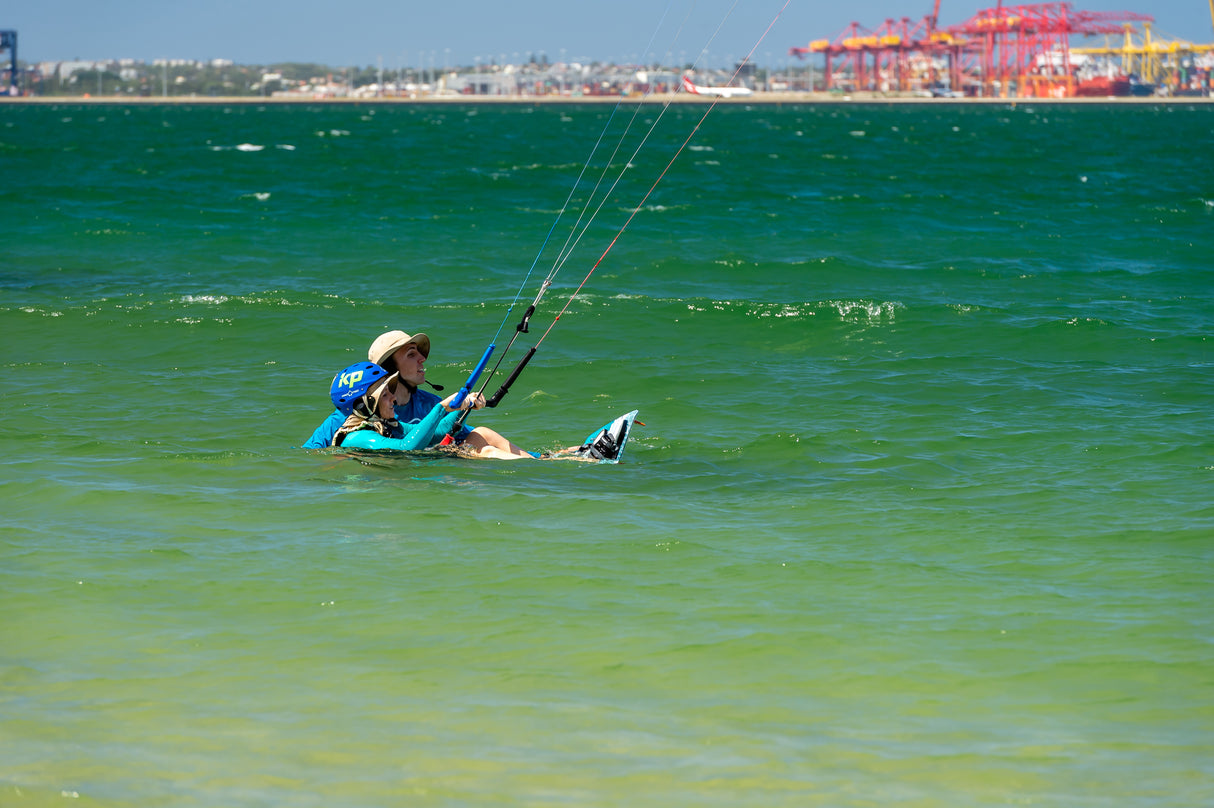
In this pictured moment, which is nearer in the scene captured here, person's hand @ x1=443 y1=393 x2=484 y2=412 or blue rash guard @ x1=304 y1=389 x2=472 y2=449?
person's hand @ x1=443 y1=393 x2=484 y2=412

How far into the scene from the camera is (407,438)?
8031mm

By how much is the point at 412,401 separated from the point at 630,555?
2.37 meters

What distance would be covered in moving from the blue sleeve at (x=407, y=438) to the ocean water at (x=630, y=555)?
0.56 ft

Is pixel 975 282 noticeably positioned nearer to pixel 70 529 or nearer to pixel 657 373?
pixel 657 373

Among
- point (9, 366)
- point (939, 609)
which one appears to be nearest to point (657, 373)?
point (9, 366)

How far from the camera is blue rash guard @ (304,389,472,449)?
8305mm

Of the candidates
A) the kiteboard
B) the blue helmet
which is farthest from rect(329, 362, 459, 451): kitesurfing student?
the kiteboard

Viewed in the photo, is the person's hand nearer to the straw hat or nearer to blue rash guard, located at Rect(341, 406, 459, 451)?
blue rash guard, located at Rect(341, 406, 459, 451)

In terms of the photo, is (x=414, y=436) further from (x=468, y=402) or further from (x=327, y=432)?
(x=327, y=432)

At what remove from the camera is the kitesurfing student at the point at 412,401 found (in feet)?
26.0

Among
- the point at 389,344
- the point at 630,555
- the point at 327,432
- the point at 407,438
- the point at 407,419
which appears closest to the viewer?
the point at 630,555

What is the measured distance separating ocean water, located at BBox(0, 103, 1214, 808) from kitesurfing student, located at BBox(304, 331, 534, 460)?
21 cm

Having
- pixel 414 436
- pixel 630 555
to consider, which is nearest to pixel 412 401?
pixel 414 436

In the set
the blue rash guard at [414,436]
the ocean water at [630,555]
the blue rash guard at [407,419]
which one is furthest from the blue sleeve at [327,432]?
the blue rash guard at [414,436]
